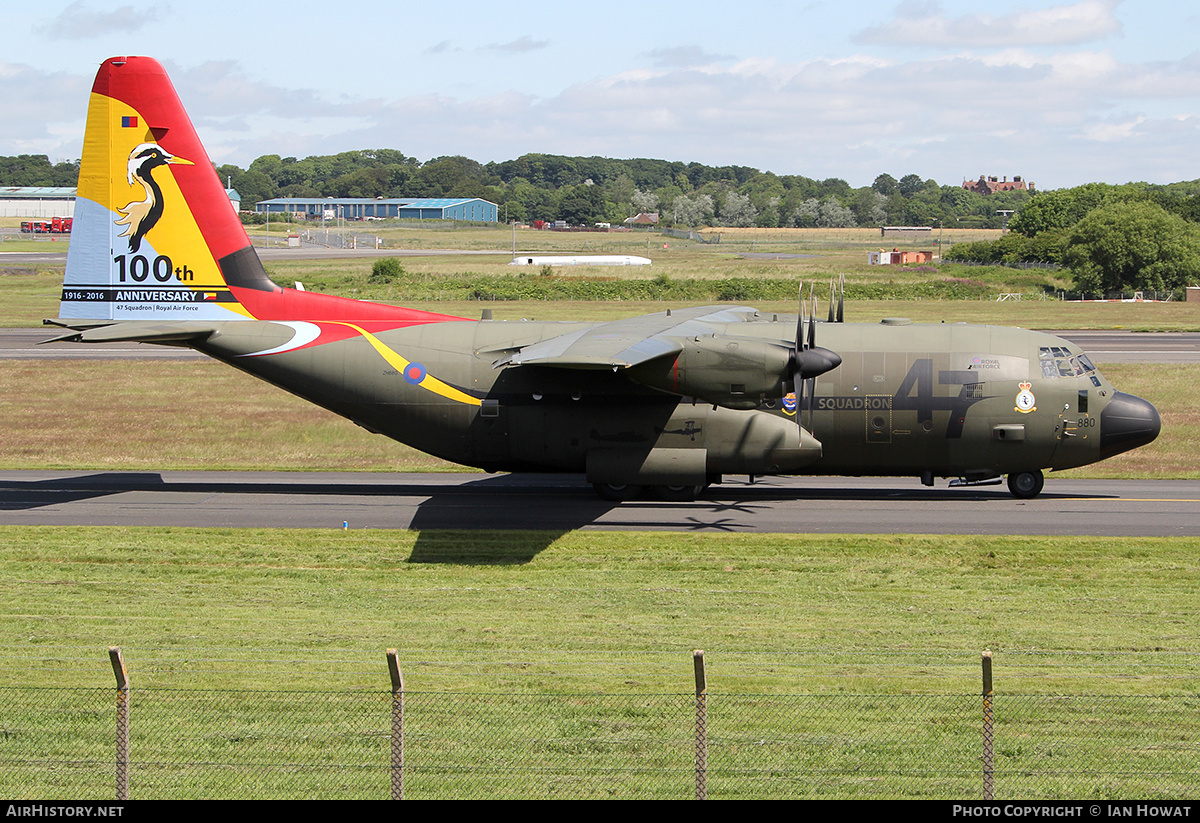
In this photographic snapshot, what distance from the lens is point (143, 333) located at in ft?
88.0

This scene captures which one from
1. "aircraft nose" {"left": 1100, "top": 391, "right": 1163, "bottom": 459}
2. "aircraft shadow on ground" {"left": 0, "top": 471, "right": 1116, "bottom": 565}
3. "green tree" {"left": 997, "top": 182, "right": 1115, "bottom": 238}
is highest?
"green tree" {"left": 997, "top": 182, "right": 1115, "bottom": 238}

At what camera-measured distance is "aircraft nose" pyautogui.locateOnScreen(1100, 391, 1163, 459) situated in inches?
1053

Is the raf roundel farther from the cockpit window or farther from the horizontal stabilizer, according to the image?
the cockpit window

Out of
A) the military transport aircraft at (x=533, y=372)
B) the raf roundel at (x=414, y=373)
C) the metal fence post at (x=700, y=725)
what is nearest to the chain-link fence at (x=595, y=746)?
the metal fence post at (x=700, y=725)

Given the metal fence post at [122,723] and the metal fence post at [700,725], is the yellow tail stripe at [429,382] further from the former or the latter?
the metal fence post at [700,725]

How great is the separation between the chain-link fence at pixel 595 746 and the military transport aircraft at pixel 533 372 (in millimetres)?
12560

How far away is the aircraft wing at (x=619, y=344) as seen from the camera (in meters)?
21.0

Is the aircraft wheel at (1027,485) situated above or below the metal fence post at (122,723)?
below

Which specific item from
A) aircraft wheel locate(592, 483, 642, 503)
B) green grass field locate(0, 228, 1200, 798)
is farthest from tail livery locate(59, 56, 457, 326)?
green grass field locate(0, 228, 1200, 798)

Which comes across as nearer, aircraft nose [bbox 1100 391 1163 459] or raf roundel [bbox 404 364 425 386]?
aircraft nose [bbox 1100 391 1163 459]

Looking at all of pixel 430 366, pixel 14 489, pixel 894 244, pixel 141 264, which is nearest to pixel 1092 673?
pixel 430 366

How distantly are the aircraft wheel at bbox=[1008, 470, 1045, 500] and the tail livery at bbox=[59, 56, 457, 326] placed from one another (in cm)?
1532

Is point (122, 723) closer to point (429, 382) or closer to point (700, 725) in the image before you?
point (700, 725)

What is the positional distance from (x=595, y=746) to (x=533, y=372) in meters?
15.3
